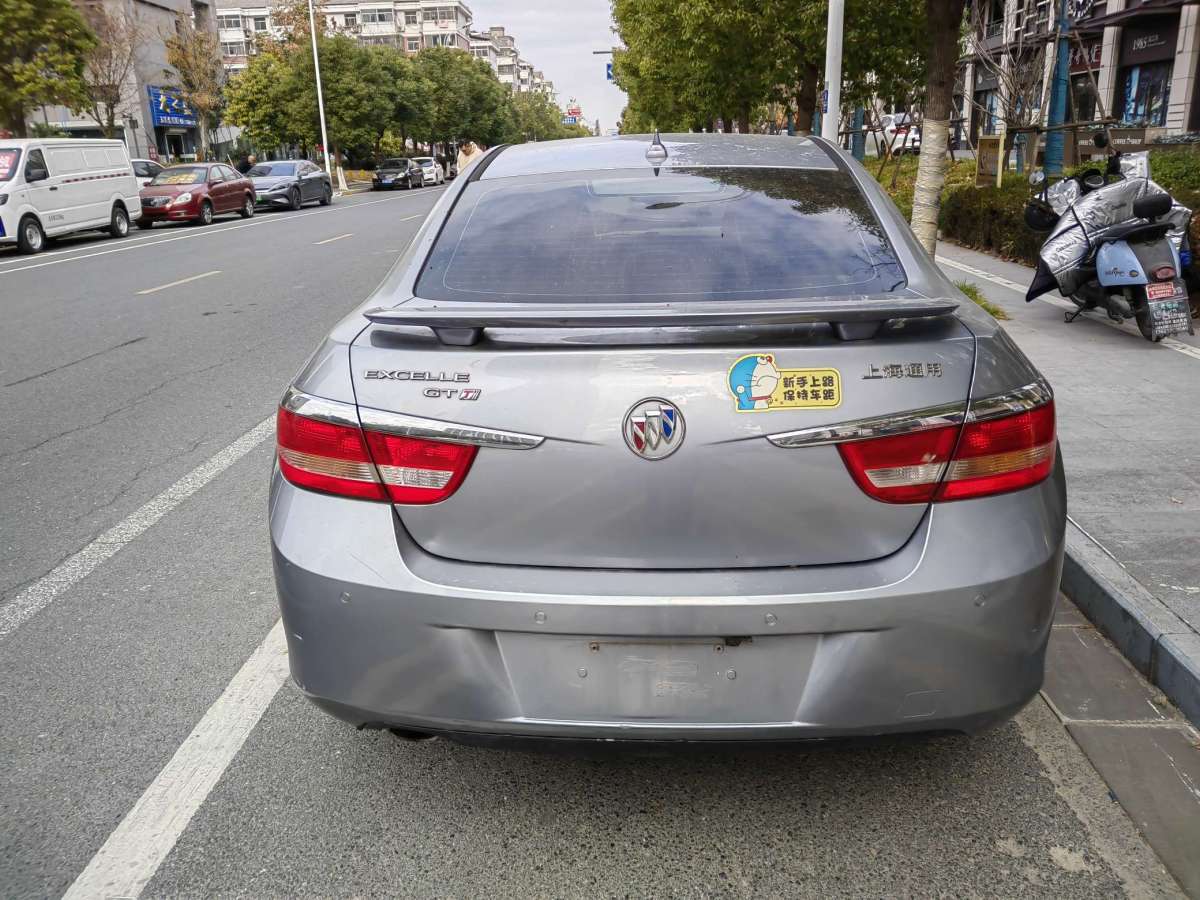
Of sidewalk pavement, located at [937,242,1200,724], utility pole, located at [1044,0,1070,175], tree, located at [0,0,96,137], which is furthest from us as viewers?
tree, located at [0,0,96,137]

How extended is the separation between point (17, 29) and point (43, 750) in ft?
101

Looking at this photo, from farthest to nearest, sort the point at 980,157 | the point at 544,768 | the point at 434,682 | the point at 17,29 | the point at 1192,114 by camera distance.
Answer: the point at 1192,114
the point at 17,29
the point at 980,157
the point at 544,768
the point at 434,682

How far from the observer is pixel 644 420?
2266 mm

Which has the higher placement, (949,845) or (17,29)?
(17,29)

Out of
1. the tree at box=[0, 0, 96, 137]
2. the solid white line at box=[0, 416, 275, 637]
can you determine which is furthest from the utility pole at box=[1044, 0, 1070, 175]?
the tree at box=[0, 0, 96, 137]

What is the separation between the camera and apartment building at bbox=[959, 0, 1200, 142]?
30.0m

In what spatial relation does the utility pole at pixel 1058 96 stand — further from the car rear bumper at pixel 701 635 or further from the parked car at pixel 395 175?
the parked car at pixel 395 175

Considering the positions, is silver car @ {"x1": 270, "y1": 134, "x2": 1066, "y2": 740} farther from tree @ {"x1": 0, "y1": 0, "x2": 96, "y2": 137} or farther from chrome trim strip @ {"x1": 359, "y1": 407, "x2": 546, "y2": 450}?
tree @ {"x1": 0, "y1": 0, "x2": 96, "y2": 137}

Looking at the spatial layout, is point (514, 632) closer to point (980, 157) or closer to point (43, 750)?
point (43, 750)

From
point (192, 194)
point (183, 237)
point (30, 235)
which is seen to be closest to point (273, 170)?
point (192, 194)

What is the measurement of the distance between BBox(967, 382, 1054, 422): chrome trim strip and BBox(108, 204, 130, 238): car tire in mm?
24202

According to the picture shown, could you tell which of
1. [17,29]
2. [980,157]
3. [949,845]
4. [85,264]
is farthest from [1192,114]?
[949,845]

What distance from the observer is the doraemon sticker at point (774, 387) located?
2.27 meters

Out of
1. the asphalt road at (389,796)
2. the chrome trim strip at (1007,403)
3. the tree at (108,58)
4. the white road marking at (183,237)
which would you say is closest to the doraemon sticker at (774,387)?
the chrome trim strip at (1007,403)
